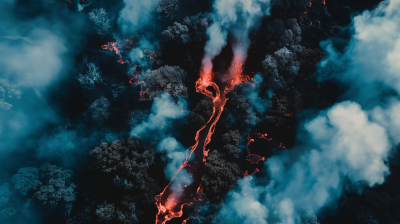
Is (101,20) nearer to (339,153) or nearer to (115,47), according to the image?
(115,47)

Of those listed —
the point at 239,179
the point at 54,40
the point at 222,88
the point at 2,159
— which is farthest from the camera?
the point at 222,88

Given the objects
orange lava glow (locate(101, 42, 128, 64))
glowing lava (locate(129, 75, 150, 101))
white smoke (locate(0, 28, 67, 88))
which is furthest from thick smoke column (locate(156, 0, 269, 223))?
white smoke (locate(0, 28, 67, 88))

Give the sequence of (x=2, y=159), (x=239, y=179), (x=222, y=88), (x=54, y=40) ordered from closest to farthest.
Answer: (x=2, y=159) < (x=239, y=179) < (x=54, y=40) < (x=222, y=88)

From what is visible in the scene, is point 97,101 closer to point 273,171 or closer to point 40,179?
point 40,179

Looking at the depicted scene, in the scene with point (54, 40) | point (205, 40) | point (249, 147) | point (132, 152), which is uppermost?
point (205, 40)

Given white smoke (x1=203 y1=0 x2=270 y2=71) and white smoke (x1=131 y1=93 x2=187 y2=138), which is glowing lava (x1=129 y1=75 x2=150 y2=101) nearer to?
white smoke (x1=131 y1=93 x2=187 y2=138)

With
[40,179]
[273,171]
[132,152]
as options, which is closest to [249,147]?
[273,171]

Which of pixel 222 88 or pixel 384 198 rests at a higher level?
pixel 222 88
